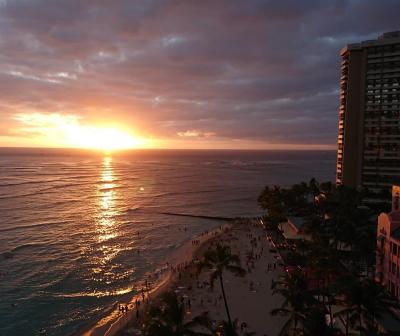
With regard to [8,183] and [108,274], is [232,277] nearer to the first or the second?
[108,274]

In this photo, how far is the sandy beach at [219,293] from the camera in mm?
38312

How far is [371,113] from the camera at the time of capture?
7662cm

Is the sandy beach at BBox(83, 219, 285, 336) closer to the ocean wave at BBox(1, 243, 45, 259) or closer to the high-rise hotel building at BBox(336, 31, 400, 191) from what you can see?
the ocean wave at BBox(1, 243, 45, 259)

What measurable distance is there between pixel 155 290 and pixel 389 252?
27672mm

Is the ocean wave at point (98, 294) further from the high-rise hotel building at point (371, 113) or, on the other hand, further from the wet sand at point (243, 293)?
the high-rise hotel building at point (371, 113)

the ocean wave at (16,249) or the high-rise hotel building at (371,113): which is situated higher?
the high-rise hotel building at (371,113)

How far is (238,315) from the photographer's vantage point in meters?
39.5

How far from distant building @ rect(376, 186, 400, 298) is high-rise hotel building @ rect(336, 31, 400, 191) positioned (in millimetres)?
45133

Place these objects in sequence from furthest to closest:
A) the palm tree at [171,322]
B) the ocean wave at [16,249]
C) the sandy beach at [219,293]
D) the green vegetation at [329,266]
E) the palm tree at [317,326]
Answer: the ocean wave at [16,249] → the sandy beach at [219,293] → the green vegetation at [329,266] → the palm tree at [317,326] → the palm tree at [171,322]

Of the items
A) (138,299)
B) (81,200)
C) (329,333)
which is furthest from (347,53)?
(81,200)

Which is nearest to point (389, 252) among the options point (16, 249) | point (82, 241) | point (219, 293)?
point (219, 293)

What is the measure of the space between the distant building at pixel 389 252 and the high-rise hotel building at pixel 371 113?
1777 inches

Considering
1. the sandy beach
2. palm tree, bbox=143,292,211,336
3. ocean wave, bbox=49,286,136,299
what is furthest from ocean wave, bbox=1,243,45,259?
palm tree, bbox=143,292,211,336

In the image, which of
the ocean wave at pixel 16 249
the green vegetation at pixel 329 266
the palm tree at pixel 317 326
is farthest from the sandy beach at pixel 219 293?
the ocean wave at pixel 16 249
